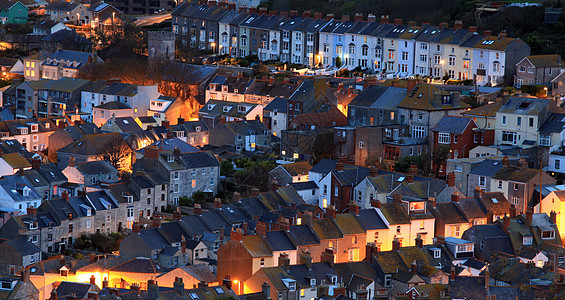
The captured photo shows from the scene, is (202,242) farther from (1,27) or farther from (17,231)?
(1,27)

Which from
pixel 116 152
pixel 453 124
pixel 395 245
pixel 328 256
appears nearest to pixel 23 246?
pixel 328 256

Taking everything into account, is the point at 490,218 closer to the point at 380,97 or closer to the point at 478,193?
the point at 478,193

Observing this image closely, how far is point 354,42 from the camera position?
102500 millimetres

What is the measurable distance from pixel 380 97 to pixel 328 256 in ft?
94.3

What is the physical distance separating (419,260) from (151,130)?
31340 millimetres

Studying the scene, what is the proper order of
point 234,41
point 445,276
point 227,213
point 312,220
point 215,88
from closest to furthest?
point 445,276
point 312,220
point 227,213
point 215,88
point 234,41

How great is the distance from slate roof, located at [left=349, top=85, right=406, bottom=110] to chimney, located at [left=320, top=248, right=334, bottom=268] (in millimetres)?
26055

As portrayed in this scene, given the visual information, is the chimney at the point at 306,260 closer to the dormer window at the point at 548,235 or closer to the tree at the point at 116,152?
the dormer window at the point at 548,235

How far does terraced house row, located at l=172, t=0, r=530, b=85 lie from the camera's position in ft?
301

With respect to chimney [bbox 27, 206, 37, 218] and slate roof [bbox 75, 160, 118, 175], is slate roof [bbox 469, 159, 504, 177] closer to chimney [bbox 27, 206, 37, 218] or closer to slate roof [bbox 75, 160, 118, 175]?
slate roof [bbox 75, 160, 118, 175]

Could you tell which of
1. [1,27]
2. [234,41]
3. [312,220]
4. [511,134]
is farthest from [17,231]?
[1,27]

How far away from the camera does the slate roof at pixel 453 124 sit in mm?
76562

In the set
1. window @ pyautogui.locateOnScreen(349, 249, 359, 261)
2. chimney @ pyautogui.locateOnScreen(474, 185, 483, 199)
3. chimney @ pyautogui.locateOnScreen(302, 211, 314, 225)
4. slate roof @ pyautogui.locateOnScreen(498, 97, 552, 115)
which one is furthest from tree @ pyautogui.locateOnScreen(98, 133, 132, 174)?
slate roof @ pyautogui.locateOnScreen(498, 97, 552, 115)

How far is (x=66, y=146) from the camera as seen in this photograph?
262ft
